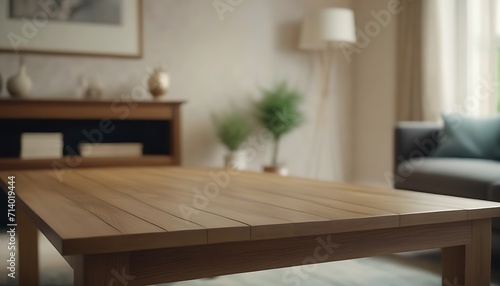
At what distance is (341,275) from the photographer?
242cm

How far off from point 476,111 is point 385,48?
1.05 metres

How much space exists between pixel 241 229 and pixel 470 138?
260 centimetres

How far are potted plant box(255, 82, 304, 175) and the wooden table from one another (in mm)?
2664

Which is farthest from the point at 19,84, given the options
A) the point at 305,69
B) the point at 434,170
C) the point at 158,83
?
the point at 434,170

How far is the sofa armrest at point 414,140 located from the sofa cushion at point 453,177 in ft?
0.31

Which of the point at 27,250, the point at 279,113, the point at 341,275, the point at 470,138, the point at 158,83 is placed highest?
the point at 158,83

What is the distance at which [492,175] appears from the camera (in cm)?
261

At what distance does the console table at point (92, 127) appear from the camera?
3.70 m

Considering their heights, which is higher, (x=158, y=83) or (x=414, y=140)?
(x=158, y=83)

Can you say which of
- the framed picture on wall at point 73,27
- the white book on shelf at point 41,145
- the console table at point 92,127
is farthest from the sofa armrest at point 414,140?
the white book on shelf at point 41,145

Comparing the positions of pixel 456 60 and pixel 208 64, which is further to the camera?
pixel 208 64

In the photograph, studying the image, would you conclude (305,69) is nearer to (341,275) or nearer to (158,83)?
(158,83)

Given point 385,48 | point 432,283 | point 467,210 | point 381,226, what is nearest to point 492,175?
point 432,283

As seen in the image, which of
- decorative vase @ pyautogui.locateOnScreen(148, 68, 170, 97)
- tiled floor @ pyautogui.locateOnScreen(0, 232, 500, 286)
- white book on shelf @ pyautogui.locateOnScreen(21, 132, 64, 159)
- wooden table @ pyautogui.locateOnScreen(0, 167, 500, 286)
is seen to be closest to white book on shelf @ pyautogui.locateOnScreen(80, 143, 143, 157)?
white book on shelf @ pyautogui.locateOnScreen(21, 132, 64, 159)
